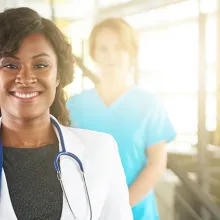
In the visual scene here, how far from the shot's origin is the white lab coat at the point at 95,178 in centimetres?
86

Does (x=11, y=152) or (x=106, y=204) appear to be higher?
(x=11, y=152)

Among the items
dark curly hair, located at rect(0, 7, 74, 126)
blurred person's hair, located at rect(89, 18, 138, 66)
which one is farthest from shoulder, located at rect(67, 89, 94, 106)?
dark curly hair, located at rect(0, 7, 74, 126)

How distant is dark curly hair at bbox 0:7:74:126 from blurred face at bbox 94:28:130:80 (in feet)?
0.90

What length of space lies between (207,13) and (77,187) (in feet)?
2.68

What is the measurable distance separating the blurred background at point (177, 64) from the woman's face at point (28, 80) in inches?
17.1

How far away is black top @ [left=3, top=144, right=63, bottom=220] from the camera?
799 mm

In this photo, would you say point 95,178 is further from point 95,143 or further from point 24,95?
point 24,95

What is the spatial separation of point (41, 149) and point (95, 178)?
146mm

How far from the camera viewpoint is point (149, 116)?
4.15ft

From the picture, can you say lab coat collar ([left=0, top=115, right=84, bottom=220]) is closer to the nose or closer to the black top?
the black top

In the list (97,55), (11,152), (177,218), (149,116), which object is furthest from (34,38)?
(177,218)

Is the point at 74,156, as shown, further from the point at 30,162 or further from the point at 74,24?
the point at 74,24

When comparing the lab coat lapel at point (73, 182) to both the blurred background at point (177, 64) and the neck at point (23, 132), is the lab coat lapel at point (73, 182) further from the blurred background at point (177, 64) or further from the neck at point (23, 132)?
the blurred background at point (177, 64)

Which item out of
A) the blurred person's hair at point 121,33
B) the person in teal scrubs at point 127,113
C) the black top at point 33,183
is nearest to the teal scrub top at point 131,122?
the person in teal scrubs at point 127,113
